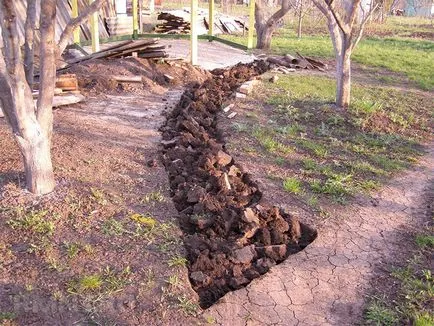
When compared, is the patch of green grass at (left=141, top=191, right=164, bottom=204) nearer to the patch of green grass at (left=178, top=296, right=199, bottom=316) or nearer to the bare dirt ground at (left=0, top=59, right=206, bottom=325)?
the bare dirt ground at (left=0, top=59, right=206, bottom=325)

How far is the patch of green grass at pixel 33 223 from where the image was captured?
4164 millimetres

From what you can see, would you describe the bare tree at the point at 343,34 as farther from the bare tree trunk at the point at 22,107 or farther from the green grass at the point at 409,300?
the bare tree trunk at the point at 22,107

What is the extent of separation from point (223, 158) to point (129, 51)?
18.6ft

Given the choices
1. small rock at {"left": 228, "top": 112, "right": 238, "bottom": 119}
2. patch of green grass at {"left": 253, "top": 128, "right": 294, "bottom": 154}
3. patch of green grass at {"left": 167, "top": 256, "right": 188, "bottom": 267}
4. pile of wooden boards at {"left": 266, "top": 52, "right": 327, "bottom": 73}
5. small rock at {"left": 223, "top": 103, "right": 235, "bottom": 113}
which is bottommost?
patch of green grass at {"left": 167, "top": 256, "right": 188, "bottom": 267}

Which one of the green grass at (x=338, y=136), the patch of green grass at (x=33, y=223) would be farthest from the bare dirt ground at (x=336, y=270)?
the patch of green grass at (x=33, y=223)

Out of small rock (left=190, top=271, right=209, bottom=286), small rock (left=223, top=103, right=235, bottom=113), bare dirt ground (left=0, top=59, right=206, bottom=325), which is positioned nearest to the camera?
bare dirt ground (left=0, top=59, right=206, bottom=325)

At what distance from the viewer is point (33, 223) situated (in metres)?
4.21

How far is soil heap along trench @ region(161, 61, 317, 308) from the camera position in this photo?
13.0 feet

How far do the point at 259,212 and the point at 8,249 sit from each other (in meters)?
2.39

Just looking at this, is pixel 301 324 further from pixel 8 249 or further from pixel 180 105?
pixel 180 105

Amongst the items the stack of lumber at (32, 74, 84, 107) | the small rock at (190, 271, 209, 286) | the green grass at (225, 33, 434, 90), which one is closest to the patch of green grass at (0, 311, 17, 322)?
the small rock at (190, 271, 209, 286)

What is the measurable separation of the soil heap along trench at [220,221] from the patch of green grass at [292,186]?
1.18ft

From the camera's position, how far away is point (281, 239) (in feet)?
14.5

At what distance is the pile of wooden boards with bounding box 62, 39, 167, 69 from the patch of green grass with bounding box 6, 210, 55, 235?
22.0 feet
